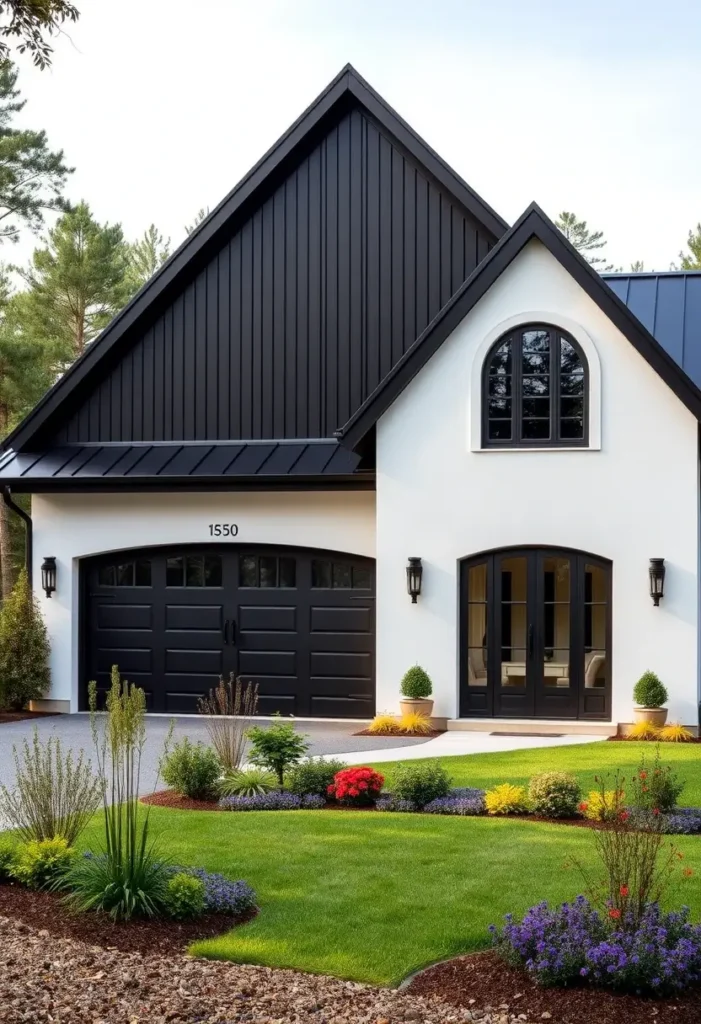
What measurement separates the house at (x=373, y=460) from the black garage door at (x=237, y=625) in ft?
0.11

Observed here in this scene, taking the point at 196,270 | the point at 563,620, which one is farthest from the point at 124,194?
the point at 563,620

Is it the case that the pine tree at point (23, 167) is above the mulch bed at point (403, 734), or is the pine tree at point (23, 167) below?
above

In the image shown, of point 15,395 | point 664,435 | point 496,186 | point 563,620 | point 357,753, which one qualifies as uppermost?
point 496,186

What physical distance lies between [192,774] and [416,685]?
224 inches

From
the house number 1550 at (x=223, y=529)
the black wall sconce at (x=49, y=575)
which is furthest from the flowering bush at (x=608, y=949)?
the black wall sconce at (x=49, y=575)

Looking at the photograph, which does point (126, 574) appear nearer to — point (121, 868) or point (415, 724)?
point (415, 724)

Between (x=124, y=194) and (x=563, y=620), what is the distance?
31.7 meters

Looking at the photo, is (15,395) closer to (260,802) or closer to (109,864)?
(260,802)

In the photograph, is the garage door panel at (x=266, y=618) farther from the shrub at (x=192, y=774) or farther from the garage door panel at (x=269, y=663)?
the shrub at (x=192, y=774)

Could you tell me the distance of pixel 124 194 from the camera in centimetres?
4397

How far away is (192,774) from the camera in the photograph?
37.2ft

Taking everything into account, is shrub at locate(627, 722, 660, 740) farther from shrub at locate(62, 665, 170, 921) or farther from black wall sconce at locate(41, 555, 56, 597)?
shrub at locate(62, 665, 170, 921)

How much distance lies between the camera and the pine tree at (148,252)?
46125mm

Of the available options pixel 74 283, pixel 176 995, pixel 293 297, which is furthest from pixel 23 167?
pixel 176 995
